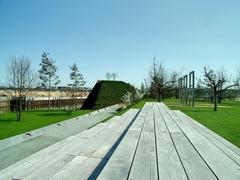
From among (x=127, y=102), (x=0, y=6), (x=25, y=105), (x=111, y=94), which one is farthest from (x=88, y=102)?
(x=0, y=6)

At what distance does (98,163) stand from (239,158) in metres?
1.54

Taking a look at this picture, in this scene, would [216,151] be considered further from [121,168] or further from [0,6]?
[0,6]

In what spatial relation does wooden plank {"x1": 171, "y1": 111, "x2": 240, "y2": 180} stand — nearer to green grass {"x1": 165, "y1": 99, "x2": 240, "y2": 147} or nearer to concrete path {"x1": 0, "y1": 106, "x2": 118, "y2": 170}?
green grass {"x1": 165, "y1": 99, "x2": 240, "y2": 147}

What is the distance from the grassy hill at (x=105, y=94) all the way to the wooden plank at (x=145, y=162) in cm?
1828

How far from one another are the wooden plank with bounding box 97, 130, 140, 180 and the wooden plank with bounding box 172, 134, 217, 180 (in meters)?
0.54

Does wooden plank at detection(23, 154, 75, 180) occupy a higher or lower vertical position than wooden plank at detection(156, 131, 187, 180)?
lower

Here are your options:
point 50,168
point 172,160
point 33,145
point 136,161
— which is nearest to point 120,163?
point 136,161

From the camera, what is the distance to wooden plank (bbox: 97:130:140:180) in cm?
151

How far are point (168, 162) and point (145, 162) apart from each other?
0.23 metres

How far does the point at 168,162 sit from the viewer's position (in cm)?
180

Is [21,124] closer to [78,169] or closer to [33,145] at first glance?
[33,145]

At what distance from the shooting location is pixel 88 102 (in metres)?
22.0

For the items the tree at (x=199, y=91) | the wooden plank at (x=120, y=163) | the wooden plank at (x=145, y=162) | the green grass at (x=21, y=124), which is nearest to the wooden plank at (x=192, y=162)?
the wooden plank at (x=145, y=162)

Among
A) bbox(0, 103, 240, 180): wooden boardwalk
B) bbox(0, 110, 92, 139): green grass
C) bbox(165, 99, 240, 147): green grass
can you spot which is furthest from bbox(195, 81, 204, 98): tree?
bbox(0, 103, 240, 180): wooden boardwalk
